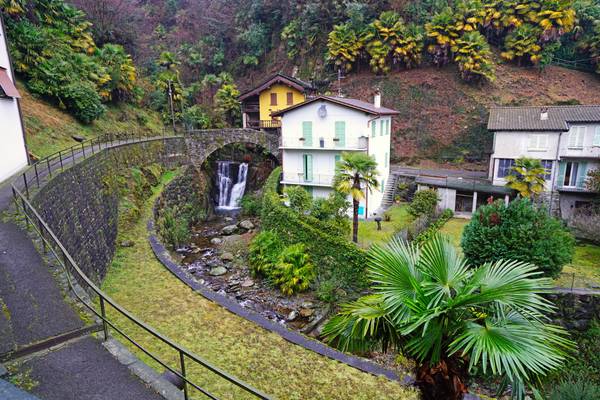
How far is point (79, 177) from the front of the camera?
1373cm

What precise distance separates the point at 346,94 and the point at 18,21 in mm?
27526

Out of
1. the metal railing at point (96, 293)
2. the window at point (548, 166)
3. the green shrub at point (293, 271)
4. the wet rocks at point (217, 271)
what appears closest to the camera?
the metal railing at point (96, 293)

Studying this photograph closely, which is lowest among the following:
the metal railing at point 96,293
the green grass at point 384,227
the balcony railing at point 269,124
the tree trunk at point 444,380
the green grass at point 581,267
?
the green grass at point 581,267

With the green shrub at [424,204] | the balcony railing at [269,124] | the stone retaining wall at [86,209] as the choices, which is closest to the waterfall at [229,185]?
the balcony railing at [269,124]

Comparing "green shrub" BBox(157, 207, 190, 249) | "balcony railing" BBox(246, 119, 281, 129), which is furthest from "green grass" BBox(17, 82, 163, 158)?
"balcony railing" BBox(246, 119, 281, 129)

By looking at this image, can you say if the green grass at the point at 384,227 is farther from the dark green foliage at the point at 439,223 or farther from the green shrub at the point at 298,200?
the green shrub at the point at 298,200

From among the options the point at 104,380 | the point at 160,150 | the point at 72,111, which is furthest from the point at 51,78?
the point at 104,380

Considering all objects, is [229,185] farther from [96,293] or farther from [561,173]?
[96,293]

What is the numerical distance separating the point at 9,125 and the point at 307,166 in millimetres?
15877

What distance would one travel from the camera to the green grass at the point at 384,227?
18.5 metres

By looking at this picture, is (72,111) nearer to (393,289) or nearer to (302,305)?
(302,305)

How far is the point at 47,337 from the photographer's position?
5355 millimetres

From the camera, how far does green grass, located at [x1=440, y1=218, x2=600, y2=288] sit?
13398 millimetres

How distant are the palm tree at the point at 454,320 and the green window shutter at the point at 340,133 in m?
18.3
